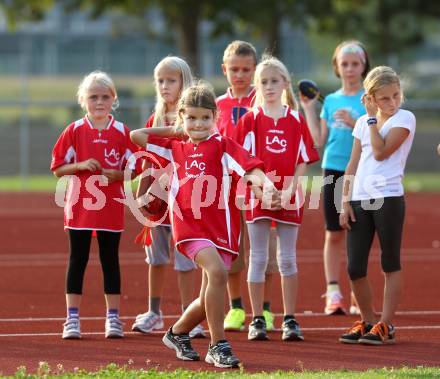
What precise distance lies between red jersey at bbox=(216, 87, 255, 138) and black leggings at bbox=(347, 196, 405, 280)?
3.79 feet

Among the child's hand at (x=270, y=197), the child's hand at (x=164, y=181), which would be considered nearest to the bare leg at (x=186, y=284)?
the child's hand at (x=270, y=197)

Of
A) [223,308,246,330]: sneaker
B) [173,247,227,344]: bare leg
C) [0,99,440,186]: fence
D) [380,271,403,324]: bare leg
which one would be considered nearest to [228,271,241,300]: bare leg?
[223,308,246,330]: sneaker

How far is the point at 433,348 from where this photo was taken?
24.8ft

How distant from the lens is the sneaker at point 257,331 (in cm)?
798

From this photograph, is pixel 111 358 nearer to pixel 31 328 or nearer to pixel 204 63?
pixel 31 328

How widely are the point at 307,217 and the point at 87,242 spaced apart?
10.7 meters

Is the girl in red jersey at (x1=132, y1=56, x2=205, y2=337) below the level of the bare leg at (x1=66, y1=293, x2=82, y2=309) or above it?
above

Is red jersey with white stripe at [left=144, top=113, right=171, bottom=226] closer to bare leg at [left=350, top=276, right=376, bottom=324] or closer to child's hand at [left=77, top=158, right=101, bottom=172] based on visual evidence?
child's hand at [left=77, top=158, right=101, bottom=172]

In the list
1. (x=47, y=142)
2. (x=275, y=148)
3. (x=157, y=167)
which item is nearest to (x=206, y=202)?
(x=157, y=167)

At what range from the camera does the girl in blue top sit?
9430 mm

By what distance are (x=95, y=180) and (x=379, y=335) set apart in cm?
222

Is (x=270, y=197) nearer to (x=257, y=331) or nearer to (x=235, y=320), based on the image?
(x=257, y=331)

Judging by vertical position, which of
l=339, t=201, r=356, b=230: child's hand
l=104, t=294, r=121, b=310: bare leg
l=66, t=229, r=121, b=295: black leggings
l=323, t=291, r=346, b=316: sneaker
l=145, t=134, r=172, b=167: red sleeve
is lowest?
l=323, t=291, r=346, b=316: sneaker

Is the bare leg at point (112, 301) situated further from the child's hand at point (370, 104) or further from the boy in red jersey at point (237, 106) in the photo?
the child's hand at point (370, 104)
